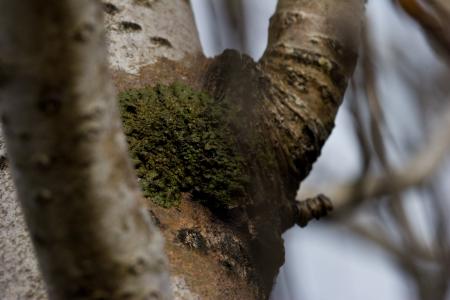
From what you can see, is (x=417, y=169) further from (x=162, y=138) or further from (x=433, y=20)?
(x=162, y=138)

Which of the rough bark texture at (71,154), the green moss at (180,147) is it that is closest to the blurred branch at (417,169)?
the green moss at (180,147)

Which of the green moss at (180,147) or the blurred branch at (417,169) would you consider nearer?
the green moss at (180,147)

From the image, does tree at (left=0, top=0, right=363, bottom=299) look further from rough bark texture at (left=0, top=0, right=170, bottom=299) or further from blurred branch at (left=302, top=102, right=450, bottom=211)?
blurred branch at (left=302, top=102, right=450, bottom=211)

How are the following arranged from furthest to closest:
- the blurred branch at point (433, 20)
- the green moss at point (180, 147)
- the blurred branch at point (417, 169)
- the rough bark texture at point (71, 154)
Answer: the blurred branch at point (417, 169), the blurred branch at point (433, 20), the green moss at point (180, 147), the rough bark texture at point (71, 154)

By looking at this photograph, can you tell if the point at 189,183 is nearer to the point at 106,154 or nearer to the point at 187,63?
the point at 187,63

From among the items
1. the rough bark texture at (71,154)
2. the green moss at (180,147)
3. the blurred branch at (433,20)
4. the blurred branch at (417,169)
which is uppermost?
the rough bark texture at (71,154)

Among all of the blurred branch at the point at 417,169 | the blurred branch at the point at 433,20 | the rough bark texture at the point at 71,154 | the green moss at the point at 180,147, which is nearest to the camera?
the rough bark texture at the point at 71,154

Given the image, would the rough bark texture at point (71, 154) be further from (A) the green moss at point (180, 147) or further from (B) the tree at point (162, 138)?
(A) the green moss at point (180, 147)

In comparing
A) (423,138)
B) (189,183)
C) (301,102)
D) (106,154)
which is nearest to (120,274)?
(106,154)
